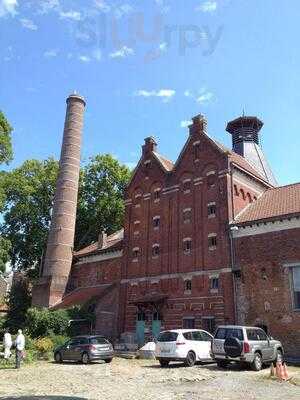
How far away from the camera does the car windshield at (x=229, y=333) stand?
65.5ft

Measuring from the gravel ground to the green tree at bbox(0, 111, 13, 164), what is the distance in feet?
61.7

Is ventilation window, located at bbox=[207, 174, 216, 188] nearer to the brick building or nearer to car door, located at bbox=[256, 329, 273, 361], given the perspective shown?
the brick building

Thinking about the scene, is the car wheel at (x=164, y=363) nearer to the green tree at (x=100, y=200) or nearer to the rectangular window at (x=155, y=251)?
the rectangular window at (x=155, y=251)

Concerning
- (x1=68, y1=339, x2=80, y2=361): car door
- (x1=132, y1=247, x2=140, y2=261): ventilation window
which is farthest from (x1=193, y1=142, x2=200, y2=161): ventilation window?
(x1=68, y1=339, x2=80, y2=361): car door

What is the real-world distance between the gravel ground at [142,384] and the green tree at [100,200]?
36582 millimetres

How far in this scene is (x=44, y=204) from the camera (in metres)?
55.5

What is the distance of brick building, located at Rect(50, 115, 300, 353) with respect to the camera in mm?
28984

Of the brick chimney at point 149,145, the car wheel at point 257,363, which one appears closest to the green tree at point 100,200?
the brick chimney at point 149,145

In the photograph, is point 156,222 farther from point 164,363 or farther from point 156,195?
point 164,363

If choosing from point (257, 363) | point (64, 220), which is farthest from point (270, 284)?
point (64, 220)

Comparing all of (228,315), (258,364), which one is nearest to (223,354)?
(258,364)

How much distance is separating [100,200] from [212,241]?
27.4 m

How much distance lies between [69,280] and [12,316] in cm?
883

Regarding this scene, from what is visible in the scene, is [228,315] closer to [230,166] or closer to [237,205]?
[237,205]
